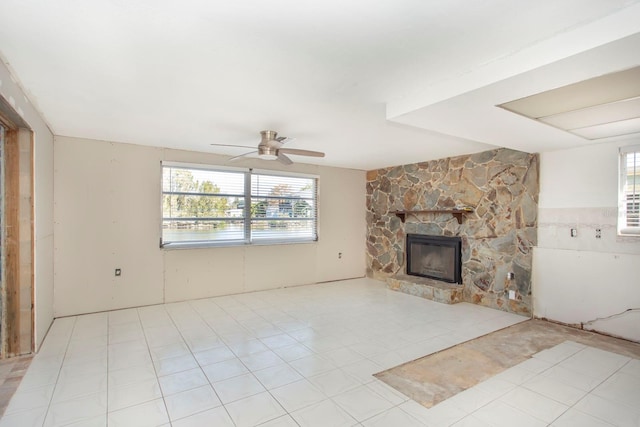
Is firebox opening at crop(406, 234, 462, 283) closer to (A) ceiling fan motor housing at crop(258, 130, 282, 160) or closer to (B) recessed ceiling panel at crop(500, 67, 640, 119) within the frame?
(B) recessed ceiling panel at crop(500, 67, 640, 119)

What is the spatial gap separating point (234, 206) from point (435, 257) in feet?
11.8

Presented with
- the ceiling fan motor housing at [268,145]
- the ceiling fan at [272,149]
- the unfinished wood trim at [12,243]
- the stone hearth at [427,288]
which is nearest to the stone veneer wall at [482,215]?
the stone hearth at [427,288]

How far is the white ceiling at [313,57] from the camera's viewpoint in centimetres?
159

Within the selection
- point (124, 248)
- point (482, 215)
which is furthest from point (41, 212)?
point (482, 215)

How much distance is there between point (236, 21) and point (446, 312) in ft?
14.3

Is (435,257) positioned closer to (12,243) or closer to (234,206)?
(234,206)

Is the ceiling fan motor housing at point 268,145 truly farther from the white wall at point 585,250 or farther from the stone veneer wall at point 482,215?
the white wall at point 585,250

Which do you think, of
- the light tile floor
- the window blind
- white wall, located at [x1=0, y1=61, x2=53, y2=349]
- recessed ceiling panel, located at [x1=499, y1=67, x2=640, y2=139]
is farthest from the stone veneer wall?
white wall, located at [x1=0, y1=61, x2=53, y2=349]

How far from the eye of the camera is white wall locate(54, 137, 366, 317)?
14.0 feet

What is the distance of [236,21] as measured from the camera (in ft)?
5.49

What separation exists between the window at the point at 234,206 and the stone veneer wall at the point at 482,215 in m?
1.72

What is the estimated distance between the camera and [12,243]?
301cm

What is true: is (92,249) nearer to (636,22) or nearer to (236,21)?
(236,21)

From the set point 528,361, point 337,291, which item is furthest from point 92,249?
point 528,361
